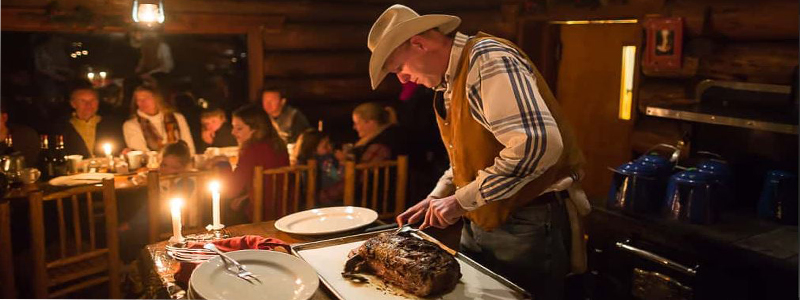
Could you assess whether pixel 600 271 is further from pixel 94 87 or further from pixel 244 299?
pixel 94 87

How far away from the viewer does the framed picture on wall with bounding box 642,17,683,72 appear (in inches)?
176

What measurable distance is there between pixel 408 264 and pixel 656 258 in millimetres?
1633

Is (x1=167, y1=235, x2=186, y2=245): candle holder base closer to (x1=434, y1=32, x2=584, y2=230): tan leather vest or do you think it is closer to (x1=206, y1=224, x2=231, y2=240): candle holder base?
(x1=206, y1=224, x2=231, y2=240): candle holder base

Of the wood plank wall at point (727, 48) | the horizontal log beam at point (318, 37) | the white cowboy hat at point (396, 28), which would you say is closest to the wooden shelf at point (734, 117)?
the wood plank wall at point (727, 48)

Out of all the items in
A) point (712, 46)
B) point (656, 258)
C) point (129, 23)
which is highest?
point (129, 23)

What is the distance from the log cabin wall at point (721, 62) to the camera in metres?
3.71

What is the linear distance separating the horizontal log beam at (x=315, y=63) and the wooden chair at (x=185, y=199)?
2478mm

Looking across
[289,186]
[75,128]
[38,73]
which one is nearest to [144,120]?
[75,128]

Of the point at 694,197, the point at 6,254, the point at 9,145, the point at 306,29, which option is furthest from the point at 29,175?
the point at 694,197

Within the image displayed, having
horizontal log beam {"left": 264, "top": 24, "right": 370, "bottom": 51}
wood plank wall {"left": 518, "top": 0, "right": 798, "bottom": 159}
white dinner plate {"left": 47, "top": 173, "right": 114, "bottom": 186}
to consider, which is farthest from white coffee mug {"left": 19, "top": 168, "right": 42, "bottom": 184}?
wood plank wall {"left": 518, "top": 0, "right": 798, "bottom": 159}

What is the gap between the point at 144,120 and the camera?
17.7 feet

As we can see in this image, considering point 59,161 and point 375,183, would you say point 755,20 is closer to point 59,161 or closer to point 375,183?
point 375,183

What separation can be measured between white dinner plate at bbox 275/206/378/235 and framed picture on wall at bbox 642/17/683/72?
290 centimetres

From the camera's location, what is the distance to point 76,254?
344 centimetres
